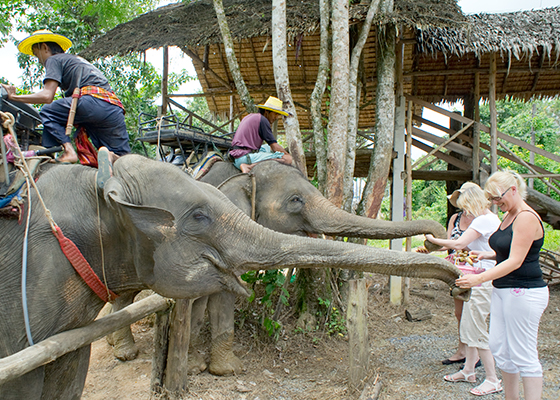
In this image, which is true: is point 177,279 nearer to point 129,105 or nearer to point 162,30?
point 162,30

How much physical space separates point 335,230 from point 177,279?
2190mm

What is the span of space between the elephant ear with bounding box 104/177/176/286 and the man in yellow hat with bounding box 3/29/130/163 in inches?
32.3

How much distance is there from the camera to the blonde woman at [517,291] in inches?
116

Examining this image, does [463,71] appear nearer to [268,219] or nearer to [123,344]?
[268,219]

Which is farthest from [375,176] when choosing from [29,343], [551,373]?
[29,343]

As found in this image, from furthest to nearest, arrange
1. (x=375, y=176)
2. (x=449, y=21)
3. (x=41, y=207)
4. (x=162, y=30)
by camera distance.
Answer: (x=162, y=30)
(x=449, y=21)
(x=375, y=176)
(x=41, y=207)

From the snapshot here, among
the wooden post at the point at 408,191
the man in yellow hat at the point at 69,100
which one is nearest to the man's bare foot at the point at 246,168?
the man in yellow hat at the point at 69,100

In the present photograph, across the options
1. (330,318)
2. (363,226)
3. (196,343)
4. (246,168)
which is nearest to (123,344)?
(196,343)

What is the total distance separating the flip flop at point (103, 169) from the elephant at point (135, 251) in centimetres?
4

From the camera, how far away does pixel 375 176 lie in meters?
5.83

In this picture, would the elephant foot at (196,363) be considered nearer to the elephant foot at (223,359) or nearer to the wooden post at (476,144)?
the elephant foot at (223,359)

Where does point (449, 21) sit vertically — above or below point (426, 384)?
above

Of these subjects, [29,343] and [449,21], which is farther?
[449,21]

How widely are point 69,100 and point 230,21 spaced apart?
5190mm
